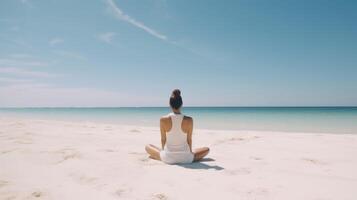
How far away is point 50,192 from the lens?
3.20m

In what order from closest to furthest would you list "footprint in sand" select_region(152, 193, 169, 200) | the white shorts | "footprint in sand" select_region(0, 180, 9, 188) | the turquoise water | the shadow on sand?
"footprint in sand" select_region(152, 193, 169, 200) < "footprint in sand" select_region(0, 180, 9, 188) < the shadow on sand < the white shorts < the turquoise water

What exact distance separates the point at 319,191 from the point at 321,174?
3.04 ft

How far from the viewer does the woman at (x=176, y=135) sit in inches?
183

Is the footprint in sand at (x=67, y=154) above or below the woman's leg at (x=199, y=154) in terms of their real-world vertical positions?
below

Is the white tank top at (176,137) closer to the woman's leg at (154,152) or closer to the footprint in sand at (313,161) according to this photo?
the woman's leg at (154,152)

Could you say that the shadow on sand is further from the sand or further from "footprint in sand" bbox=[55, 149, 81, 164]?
"footprint in sand" bbox=[55, 149, 81, 164]

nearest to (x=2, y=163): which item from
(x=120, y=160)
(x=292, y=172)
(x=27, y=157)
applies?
(x=27, y=157)

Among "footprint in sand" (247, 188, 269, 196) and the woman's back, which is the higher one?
the woman's back

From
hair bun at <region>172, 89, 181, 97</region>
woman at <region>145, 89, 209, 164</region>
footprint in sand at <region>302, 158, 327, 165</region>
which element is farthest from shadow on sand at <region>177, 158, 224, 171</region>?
footprint in sand at <region>302, 158, 327, 165</region>

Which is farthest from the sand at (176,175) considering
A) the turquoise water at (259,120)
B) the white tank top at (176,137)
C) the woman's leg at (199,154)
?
the turquoise water at (259,120)

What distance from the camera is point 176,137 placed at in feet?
15.5

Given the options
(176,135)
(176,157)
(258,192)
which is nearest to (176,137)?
(176,135)

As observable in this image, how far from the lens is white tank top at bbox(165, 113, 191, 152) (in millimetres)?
4664

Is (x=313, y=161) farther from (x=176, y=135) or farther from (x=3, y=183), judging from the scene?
(x=3, y=183)
